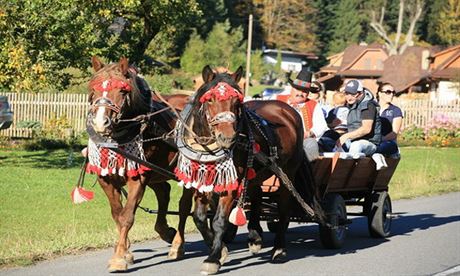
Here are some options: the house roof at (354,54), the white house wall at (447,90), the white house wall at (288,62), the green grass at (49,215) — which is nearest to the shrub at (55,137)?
the green grass at (49,215)

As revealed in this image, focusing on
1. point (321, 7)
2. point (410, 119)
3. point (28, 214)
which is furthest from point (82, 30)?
point (321, 7)

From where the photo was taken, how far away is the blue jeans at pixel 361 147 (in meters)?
12.2

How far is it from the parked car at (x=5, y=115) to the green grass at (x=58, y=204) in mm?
1854

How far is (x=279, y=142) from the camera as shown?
10.3m

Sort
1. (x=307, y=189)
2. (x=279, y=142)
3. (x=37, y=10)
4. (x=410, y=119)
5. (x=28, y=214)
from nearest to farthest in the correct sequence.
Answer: (x=279, y=142) → (x=307, y=189) → (x=28, y=214) → (x=37, y=10) → (x=410, y=119)

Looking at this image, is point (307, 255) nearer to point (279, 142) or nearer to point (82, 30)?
point (279, 142)

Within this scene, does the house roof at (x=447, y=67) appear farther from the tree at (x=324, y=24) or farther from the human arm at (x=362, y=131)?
the human arm at (x=362, y=131)

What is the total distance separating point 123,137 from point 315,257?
2.94 metres

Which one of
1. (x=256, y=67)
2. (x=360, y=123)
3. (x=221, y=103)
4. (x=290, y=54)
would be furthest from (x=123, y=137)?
(x=290, y=54)

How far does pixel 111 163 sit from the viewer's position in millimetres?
9023

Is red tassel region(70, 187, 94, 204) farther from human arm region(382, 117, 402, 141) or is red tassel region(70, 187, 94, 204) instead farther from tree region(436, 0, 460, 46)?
tree region(436, 0, 460, 46)

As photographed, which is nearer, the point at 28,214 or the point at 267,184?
the point at 267,184

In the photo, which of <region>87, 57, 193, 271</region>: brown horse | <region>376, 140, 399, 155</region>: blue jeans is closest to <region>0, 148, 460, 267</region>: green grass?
<region>87, 57, 193, 271</region>: brown horse

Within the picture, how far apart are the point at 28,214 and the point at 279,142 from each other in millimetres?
6009
